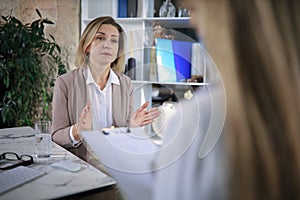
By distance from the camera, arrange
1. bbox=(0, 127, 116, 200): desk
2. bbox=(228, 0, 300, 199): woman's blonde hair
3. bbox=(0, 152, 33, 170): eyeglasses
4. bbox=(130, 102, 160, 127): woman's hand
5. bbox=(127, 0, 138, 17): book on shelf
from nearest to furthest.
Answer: bbox=(228, 0, 300, 199): woman's blonde hair < bbox=(0, 127, 116, 200): desk < bbox=(0, 152, 33, 170): eyeglasses < bbox=(130, 102, 160, 127): woman's hand < bbox=(127, 0, 138, 17): book on shelf

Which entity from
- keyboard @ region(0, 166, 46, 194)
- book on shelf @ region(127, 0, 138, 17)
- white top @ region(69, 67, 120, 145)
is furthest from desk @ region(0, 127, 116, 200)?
book on shelf @ region(127, 0, 138, 17)

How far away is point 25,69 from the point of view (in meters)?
1.36

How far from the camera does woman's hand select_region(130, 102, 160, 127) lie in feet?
3.26

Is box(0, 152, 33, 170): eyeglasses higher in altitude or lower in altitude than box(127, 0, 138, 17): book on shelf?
lower

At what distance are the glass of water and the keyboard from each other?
11 centimetres

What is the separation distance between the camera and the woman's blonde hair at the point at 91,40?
1.05m

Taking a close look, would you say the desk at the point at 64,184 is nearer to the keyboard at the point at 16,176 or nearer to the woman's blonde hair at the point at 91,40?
the keyboard at the point at 16,176

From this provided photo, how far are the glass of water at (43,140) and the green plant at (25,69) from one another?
0.74 ft

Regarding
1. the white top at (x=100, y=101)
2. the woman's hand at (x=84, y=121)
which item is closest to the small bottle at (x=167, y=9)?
the white top at (x=100, y=101)

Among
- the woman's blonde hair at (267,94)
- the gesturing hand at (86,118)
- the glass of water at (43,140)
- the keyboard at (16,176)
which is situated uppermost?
the woman's blonde hair at (267,94)

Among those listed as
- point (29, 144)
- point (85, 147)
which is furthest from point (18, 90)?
point (85, 147)

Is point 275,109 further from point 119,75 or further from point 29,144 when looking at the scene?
point 29,144

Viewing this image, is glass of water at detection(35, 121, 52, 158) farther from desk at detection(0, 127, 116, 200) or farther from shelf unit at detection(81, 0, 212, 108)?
shelf unit at detection(81, 0, 212, 108)

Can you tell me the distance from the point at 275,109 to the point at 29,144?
813 millimetres
